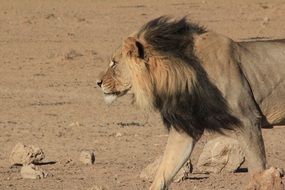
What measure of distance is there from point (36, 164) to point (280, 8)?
20.9m

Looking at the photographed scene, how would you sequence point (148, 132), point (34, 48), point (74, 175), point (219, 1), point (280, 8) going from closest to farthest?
point (74, 175) < point (148, 132) < point (34, 48) < point (280, 8) < point (219, 1)

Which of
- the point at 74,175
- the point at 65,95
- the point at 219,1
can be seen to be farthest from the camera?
the point at 219,1

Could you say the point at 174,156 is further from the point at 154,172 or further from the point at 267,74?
the point at 267,74

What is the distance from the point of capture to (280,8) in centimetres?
3086

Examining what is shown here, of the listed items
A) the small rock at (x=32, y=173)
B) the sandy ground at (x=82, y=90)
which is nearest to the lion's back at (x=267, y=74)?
the sandy ground at (x=82, y=90)

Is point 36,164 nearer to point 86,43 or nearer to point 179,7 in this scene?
point 86,43

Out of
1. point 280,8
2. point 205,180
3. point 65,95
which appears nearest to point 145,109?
point 205,180

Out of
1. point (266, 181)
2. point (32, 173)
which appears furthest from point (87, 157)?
point (266, 181)

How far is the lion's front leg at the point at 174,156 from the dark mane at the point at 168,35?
63 cm

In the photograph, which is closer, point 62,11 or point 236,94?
point 236,94

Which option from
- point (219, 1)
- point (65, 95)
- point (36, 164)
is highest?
point (36, 164)

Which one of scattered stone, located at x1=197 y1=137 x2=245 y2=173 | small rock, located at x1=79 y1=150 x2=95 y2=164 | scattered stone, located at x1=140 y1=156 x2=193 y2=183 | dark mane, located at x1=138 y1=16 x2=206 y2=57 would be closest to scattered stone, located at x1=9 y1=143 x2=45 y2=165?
small rock, located at x1=79 y1=150 x2=95 y2=164

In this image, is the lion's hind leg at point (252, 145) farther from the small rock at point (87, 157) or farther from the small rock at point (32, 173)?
the small rock at point (87, 157)

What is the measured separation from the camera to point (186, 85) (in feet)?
28.1
